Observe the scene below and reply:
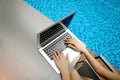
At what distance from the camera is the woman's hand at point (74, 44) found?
3.63 ft

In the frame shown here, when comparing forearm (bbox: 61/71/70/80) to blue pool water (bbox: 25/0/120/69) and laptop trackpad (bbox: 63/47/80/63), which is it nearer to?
laptop trackpad (bbox: 63/47/80/63)

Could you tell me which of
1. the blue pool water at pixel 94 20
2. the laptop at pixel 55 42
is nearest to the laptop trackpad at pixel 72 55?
the laptop at pixel 55 42

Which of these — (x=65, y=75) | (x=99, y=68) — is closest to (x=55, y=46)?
(x=65, y=75)

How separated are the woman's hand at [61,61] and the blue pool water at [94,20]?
1091 millimetres

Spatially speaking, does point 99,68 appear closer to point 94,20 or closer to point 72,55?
point 72,55

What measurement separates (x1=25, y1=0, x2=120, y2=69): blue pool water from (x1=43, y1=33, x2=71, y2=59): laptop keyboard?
3.37 ft

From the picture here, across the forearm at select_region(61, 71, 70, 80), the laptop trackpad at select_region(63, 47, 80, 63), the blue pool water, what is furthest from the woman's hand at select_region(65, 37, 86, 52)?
the blue pool water

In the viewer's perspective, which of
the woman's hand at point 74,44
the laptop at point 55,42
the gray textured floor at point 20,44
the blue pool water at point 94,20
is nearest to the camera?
the gray textured floor at point 20,44

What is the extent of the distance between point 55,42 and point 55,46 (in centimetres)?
3

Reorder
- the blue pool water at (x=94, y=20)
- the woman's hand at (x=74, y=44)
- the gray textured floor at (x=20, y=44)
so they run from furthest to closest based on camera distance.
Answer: the blue pool water at (x=94, y=20), the woman's hand at (x=74, y=44), the gray textured floor at (x=20, y=44)

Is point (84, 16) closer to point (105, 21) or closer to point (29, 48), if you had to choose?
point (105, 21)

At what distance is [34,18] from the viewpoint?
1.18m

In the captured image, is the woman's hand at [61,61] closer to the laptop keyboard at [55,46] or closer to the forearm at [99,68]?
the laptop keyboard at [55,46]

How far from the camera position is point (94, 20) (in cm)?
237
